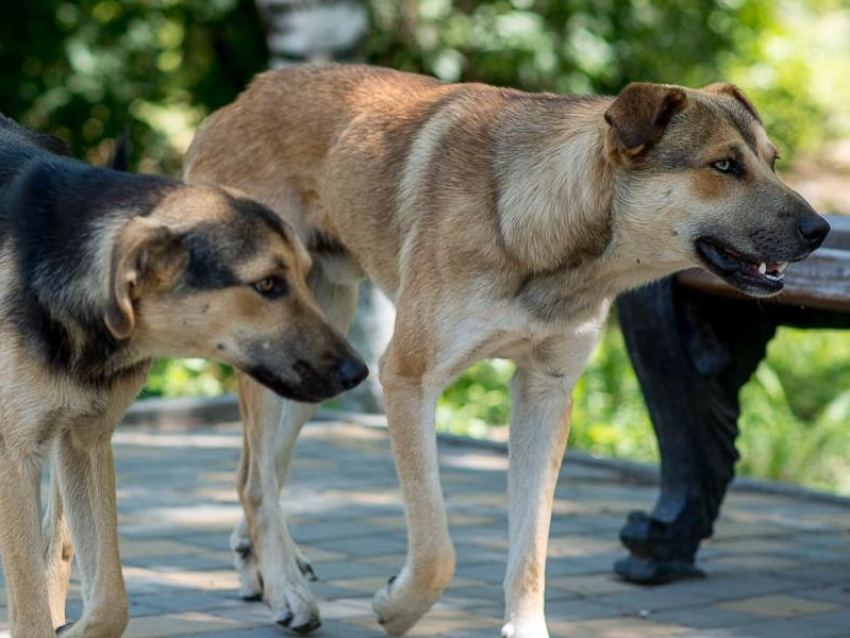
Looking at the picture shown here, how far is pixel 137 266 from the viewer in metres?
4.30

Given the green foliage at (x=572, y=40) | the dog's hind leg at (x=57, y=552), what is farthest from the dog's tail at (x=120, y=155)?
the green foliage at (x=572, y=40)

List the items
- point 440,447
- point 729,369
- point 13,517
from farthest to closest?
1. point 440,447
2. point 729,369
3. point 13,517

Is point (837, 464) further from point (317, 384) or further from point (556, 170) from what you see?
point (317, 384)

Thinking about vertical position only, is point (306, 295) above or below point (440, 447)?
above

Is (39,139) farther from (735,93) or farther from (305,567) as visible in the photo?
(735,93)

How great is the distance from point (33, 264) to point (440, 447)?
4.56m

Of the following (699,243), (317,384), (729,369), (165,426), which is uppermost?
(699,243)

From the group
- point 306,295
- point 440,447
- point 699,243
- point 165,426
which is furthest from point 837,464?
point 306,295

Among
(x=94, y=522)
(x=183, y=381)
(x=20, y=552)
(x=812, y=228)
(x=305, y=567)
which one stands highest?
(x=812, y=228)

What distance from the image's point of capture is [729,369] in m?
6.31

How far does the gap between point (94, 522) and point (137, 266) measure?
906 millimetres

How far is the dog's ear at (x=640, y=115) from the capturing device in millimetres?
4797

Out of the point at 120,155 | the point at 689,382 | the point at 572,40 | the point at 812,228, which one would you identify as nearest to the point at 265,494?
the point at 120,155

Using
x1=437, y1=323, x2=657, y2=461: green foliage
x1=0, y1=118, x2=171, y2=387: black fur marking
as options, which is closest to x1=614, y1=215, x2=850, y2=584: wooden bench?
x1=0, y1=118, x2=171, y2=387: black fur marking
